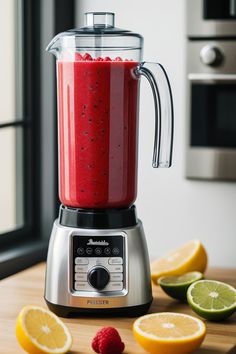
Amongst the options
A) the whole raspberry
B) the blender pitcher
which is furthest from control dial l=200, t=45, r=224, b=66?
the whole raspberry

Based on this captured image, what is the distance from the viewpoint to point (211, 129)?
222 centimetres

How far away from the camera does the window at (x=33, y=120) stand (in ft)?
7.54

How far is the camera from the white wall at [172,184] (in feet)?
7.38

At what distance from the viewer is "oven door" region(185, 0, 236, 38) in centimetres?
214

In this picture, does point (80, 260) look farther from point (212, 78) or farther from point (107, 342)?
point (212, 78)

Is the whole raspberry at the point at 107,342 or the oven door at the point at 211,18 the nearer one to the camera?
the whole raspberry at the point at 107,342

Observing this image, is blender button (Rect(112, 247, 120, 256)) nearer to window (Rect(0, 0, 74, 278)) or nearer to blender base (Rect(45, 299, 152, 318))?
blender base (Rect(45, 299, 152, 318))

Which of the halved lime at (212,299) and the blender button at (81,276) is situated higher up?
the blender button at (81,276)

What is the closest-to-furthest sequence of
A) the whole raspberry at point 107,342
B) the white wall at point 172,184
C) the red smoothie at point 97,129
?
the whole raspberry at point 107,342, the red smoothie at point 97,129, the white wall at point 172,184

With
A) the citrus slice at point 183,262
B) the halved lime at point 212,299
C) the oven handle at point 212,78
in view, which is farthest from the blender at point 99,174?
the oven handle at point 212,78

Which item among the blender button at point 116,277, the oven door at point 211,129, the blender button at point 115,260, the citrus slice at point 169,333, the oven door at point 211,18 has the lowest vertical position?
the citrus slice at point 169,333

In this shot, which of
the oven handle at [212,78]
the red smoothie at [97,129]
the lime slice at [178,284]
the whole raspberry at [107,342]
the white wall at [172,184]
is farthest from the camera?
the white wall at [172,184]

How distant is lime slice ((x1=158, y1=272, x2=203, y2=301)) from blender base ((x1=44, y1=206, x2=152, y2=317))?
0.12 m

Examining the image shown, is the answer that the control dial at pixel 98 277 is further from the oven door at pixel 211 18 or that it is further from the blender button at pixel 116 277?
the oven door at pixel 211 18
